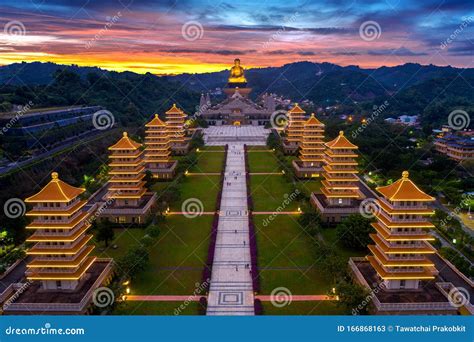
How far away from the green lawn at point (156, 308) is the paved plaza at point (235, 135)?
61.9m

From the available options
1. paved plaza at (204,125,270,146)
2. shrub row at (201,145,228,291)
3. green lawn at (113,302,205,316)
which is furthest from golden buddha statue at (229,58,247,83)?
green lawn at (113,302,205,316)

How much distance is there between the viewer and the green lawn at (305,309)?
27.6 m

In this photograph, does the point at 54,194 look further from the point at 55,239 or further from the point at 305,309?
the point at 305,309

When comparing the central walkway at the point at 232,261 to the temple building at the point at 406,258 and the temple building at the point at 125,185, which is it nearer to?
the temple building at the point at 406,258

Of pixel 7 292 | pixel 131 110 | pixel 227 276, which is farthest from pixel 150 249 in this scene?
pixel 131 110

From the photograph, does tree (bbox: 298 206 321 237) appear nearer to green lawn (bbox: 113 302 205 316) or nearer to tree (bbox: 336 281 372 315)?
tree (bbox: 336 281 372 315)

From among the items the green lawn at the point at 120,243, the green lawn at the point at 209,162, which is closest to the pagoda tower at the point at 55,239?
the green lawn at the point at 120,243

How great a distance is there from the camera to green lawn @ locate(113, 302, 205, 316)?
90.9ft

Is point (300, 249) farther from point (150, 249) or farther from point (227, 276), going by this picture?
point (150, 249)

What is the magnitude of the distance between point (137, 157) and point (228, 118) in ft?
249

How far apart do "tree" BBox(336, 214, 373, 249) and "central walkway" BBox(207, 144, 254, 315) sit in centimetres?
915

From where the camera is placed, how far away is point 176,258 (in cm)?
3606

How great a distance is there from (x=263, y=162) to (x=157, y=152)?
19.3 m

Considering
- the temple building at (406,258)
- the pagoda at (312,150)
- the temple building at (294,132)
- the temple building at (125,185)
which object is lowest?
the temple building at (406,258)
